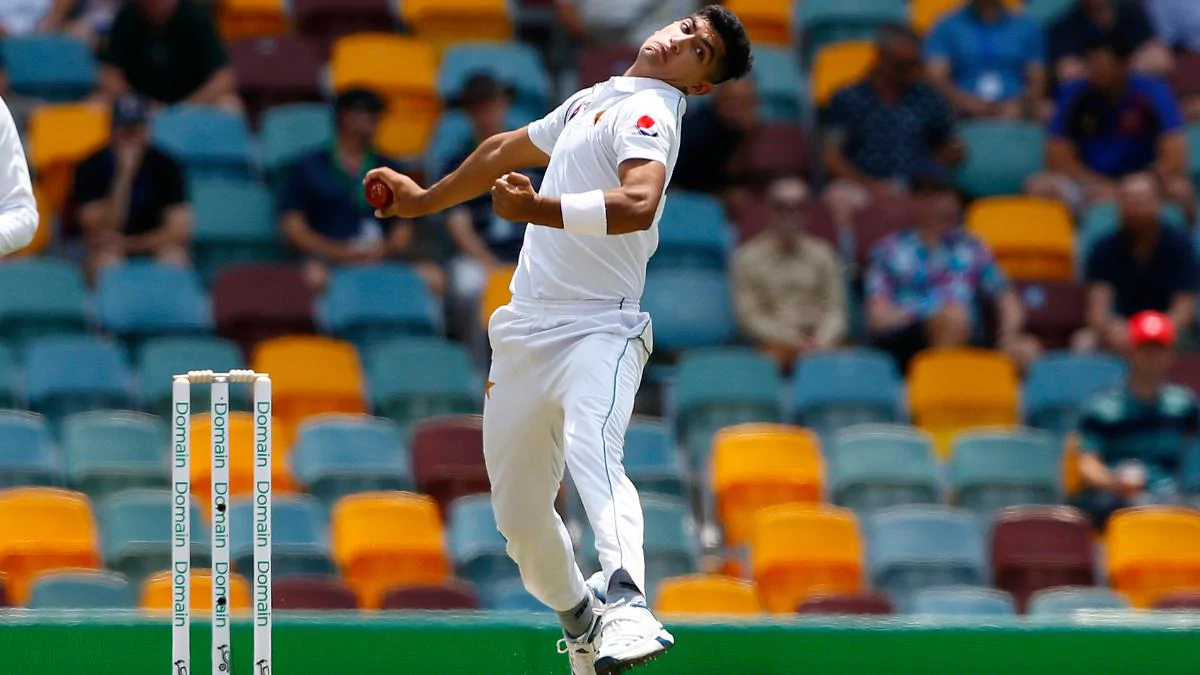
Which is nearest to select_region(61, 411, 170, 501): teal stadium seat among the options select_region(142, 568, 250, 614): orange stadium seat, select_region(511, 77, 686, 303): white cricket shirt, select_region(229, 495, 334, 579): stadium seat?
select_region(229, 495, 334, 579): stadium seat

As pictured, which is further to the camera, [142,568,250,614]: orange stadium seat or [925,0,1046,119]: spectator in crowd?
[925,0,1046,119]: spectator in crowd

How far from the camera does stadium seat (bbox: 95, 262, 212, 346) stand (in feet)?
32.5

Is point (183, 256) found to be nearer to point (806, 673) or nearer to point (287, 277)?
point (287, 277)

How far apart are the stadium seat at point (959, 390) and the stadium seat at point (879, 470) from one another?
54 cm

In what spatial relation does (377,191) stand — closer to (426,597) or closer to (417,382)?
(426,597)

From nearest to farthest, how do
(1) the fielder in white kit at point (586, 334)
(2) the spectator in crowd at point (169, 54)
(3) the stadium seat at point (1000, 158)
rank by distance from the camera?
(1) the fielder in white kit at point (586, 334), (2) the spectator in crowd at point (169, 54), (3) the stadium seat at point (1000, 158)

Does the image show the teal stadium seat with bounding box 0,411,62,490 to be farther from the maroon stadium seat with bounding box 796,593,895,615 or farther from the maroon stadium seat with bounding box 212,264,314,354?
the maroon stadium seat with bounding box 796,593,895,615

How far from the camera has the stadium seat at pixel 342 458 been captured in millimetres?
9242

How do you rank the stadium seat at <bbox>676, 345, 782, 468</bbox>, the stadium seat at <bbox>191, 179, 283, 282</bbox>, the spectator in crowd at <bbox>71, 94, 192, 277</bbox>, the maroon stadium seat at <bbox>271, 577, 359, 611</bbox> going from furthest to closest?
the stadium seat at <bbox>191, 179, 283, 282</bbox> < the spectator in crowd at <bbox>71, 94, 192, 277</bbox> < the stadium seat at <bbox>676, 345, 782, 468</bbox> < the maroon stadium seat at <bbox>271, 577, 359, 611</bbox>

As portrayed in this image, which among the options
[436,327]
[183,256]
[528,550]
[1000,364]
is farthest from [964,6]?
[528,550]

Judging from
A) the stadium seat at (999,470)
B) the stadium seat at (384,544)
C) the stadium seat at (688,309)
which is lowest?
the stadium seat at (384,544)

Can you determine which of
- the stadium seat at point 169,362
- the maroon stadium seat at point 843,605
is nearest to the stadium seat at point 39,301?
the stadium seat at point 169,362

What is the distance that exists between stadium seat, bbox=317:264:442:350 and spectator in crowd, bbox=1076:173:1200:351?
355 cm

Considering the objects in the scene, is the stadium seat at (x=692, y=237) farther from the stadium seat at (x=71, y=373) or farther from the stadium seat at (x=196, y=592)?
the stadium seat at (x=196, y=592)
